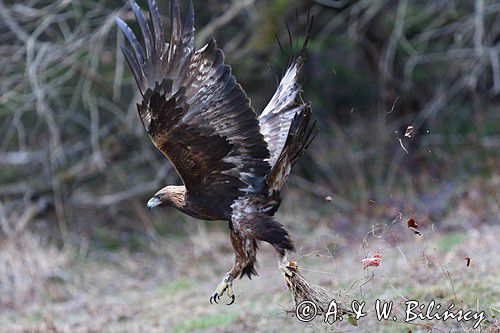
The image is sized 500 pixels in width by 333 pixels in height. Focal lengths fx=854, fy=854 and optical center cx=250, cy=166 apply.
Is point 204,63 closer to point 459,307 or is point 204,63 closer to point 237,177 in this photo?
point 237,177

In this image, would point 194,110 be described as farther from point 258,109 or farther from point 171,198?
point 258,109

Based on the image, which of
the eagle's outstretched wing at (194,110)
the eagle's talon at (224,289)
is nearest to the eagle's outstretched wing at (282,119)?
the eagle's outstretched wing at (194,110)

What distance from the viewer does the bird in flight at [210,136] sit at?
528cm

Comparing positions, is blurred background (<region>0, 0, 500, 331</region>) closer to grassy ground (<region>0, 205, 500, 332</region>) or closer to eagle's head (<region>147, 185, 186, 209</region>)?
grassy ground (<region>0, 205, 500, 332</region>)

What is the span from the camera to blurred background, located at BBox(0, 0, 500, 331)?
10562 mm

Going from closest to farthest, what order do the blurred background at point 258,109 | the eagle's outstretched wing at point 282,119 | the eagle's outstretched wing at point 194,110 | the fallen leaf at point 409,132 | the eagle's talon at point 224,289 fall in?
the fallen leaf at point 409,132, the eagle's outstretched wing at point 194,110, the eagle's talon at point 224,289, the eagle's outstretched wing at point 282,119, the blurred background at point 258,109

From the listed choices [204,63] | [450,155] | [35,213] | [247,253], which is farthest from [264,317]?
[450,155]

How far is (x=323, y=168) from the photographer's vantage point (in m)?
12.9

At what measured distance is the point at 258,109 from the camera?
44.4ft

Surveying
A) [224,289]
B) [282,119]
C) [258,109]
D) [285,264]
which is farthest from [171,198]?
[258,109]

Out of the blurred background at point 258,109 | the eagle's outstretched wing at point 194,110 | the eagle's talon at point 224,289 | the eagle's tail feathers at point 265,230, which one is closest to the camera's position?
the eagle's outstretched wing at point 194,110
